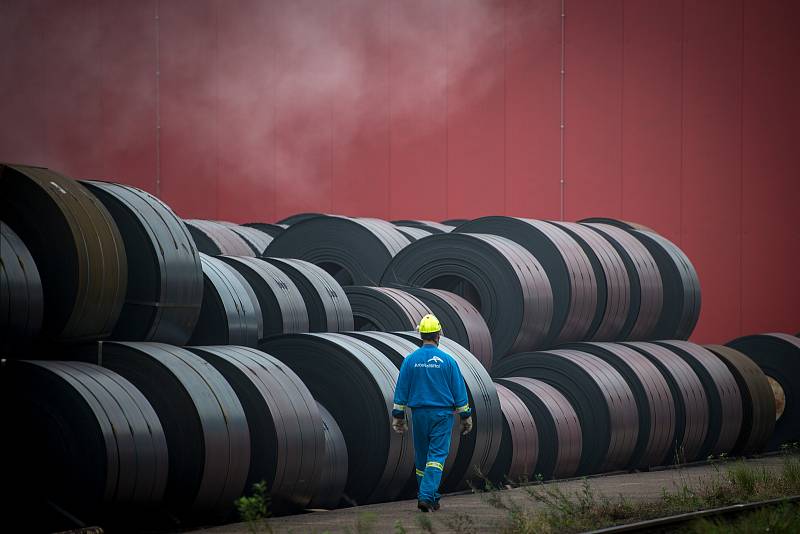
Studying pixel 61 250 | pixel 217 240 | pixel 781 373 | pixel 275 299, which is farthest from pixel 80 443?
pixel 781 373

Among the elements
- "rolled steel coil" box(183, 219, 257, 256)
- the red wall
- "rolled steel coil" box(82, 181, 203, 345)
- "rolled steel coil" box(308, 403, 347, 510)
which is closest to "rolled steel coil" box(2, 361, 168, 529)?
"rolled steel coil" box(82, 181, 203, 345)

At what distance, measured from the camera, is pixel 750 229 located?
18484 millimetres

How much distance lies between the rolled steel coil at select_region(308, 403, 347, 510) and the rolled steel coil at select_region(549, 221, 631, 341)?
501cm

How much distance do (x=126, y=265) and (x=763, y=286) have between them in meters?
11.9

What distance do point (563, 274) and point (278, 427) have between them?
5531mm

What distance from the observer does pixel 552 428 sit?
39.3 ft

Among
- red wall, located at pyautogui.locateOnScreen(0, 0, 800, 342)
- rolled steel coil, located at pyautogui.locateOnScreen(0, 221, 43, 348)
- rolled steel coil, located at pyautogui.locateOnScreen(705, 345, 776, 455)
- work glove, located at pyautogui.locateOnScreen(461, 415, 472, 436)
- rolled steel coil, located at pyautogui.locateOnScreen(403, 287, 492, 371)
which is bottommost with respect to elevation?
rolled steel coil, located at pyautogui.locateOnScreen(705, 345, 776, 455)

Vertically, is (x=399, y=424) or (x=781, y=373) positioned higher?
(x=399, y=424)

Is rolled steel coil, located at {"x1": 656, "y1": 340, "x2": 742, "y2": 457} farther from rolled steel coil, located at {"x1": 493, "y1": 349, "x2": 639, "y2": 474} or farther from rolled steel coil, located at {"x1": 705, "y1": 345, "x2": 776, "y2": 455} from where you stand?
rolled steel coil, located at {"x1": 493, "y1": 349, "x2": 639, "y2": 474}

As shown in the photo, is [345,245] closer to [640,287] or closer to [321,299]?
[321,299]

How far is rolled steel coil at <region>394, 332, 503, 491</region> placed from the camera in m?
10.5

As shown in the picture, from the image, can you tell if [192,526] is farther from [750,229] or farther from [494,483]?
[750,229]

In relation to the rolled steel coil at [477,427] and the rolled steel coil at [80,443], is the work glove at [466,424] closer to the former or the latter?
the rolled steel coil at [477,427]

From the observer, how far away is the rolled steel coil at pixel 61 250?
8.41m
